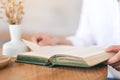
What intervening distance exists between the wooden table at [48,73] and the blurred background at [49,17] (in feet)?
3.36

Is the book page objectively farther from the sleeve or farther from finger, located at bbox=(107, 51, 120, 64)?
the sleeve

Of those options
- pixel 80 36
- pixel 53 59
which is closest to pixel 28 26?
pixel 80 36

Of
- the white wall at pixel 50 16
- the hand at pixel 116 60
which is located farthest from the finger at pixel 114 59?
the white wall at pixel 50 16

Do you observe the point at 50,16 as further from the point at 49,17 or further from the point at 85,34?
the point at 85,34

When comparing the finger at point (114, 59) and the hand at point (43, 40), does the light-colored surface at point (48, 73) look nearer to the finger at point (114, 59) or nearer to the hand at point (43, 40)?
the finger at point (114, 59)

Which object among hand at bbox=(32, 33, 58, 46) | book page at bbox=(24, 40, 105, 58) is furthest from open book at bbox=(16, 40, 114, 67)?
hand at bbox=(32, 33, 58, 46)

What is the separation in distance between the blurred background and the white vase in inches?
32.2

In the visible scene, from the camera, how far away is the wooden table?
77 cm

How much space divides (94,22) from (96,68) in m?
0.81

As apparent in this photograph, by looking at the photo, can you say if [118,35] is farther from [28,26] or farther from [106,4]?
[28,26]

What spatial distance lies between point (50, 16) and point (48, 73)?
1.13 meters

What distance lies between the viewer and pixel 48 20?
191 cm

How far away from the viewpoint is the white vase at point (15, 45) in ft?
3.46

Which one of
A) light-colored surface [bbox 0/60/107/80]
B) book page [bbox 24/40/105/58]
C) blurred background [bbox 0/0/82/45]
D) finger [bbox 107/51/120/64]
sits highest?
blurred background [bbox 0/0/82/45]
